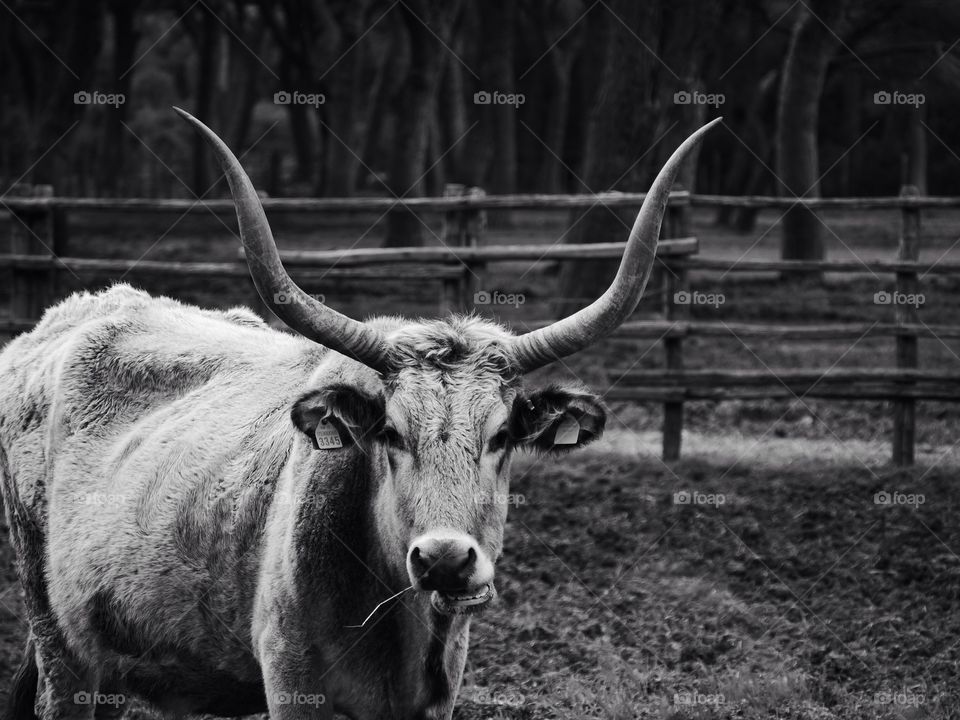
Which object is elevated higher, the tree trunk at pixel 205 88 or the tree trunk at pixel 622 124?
the tree trunk at pixel 205 88

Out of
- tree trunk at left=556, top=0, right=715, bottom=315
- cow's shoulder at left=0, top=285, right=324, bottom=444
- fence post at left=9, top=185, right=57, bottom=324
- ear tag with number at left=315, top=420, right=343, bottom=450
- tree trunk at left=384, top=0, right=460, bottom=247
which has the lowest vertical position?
ear tag with number at left=315, top=420, right=343, bottom=450

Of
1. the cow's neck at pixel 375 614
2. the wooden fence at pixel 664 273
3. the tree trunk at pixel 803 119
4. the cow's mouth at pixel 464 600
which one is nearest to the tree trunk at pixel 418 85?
the tree trunk at pixel 803 119

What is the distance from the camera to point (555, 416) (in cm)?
406

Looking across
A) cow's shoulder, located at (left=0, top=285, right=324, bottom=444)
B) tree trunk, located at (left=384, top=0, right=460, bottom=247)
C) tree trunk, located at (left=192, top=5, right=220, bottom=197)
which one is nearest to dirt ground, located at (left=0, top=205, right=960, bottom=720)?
cow's shoulder, located at (left=0, top=285, right=324, bottom=444)

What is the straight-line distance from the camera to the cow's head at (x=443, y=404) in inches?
142

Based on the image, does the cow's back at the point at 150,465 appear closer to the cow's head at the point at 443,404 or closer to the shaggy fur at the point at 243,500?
the shaggy fur at the point at 243,500

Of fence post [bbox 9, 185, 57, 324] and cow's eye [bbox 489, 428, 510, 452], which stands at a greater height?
fence post [bbox 9, 185, 57, 324]

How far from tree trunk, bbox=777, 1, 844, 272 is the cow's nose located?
14.5 meters

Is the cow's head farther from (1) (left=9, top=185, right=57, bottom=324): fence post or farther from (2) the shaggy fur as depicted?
(1) (left=9, top=185, right=57, bottom=324): fence post

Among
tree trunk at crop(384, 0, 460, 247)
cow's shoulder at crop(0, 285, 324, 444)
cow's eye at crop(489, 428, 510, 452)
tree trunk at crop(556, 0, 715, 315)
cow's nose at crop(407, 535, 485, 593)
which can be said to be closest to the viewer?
cow's nose at crop(407, 535, 485, 593)

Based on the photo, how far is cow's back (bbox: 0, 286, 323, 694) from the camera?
14.2ft

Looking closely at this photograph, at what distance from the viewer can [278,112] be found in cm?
4631

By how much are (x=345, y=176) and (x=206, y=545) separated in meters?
21.3

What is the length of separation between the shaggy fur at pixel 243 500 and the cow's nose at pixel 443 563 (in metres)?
0.11
